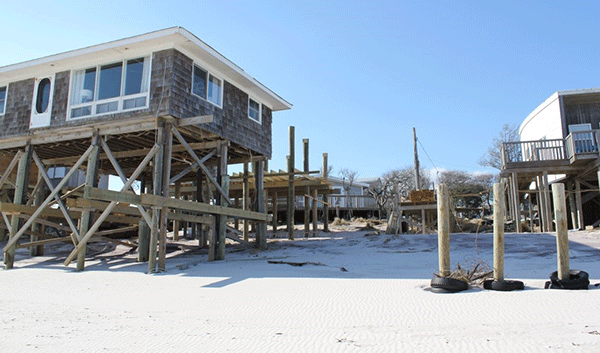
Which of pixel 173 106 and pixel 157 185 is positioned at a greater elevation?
pixel 173 106

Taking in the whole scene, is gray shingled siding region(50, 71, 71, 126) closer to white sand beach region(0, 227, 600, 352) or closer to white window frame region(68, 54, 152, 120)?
white window frame region(68, 54, 152, 120)

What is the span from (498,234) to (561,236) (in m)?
1.03

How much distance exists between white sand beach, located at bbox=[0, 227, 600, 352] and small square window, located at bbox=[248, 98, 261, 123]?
622 cm

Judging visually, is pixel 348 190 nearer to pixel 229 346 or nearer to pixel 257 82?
pixel 257 82

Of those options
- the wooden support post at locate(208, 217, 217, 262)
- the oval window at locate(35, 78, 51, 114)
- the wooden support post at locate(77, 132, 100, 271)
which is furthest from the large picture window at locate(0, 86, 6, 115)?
the wooden support post at locate(208, 217, 217, 262)

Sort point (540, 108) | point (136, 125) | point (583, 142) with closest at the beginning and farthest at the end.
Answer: point (136, 125) → point (583, 142) → point (540, 108)

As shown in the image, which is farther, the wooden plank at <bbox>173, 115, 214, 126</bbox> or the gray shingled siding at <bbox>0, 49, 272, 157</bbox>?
the gray shingled siding at <bbox>0, 49, 272, 157</bbox>

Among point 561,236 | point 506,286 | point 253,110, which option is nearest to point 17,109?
point 253,110

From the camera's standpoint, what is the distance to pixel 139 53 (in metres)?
13.1

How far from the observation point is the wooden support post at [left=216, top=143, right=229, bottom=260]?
45.8 feet

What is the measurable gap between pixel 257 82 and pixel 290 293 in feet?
31.7

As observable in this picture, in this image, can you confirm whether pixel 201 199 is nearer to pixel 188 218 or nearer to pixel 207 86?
pixel 188 218

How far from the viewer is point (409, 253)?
13195mm

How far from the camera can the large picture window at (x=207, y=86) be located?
13680mm
